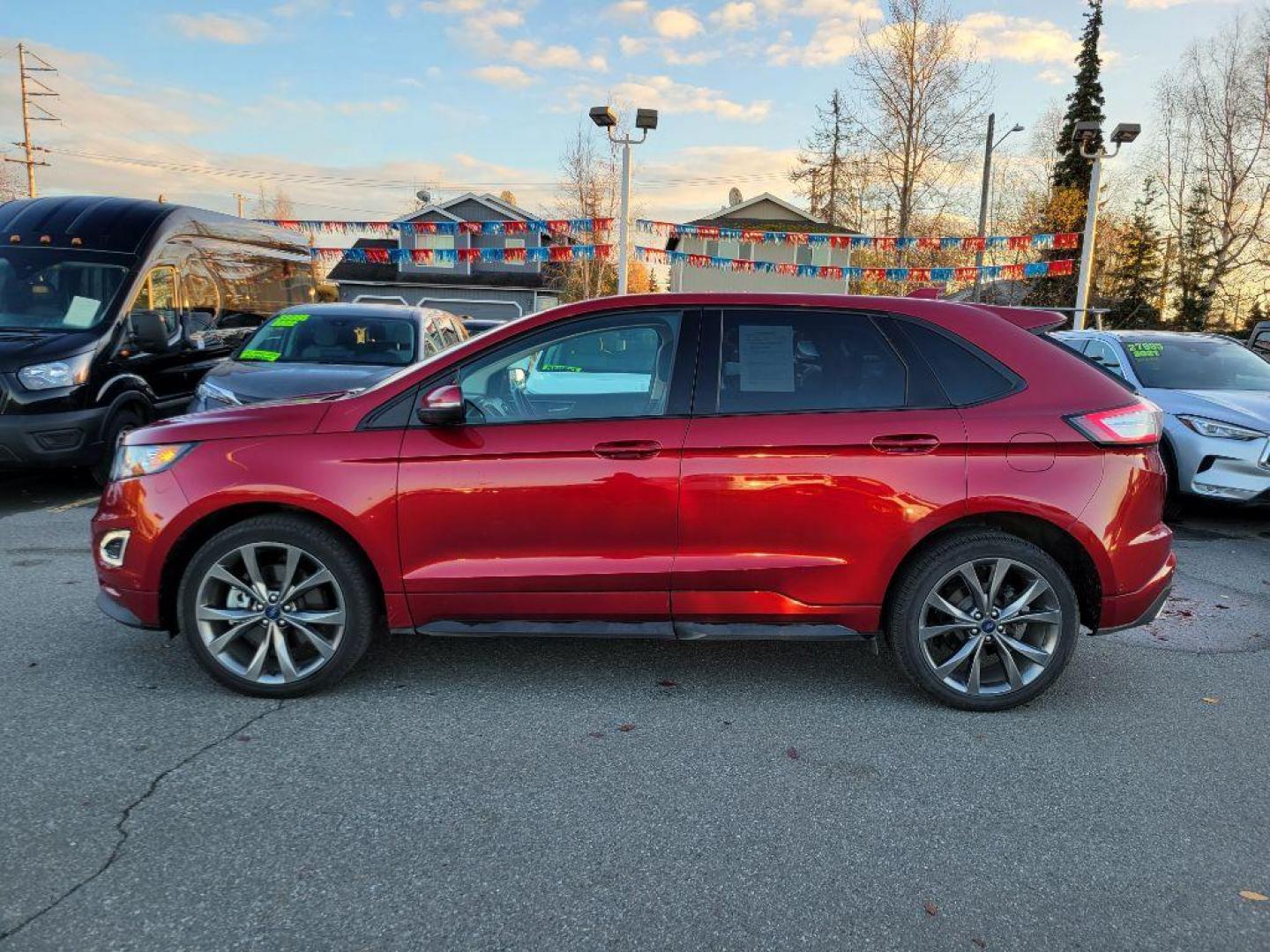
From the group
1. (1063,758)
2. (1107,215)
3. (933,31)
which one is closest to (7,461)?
(1063,758)

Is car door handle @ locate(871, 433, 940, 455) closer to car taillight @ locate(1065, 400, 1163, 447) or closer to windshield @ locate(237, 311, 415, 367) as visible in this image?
car taillight @ locate(1065, 400, 1163, 447)

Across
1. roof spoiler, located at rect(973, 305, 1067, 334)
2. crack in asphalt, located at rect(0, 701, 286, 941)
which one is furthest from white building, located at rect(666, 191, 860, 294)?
crack in asphalt, located at rect(0, 701, 286, 941)

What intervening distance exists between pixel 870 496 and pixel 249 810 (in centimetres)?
250

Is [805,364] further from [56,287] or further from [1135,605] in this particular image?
[56,287]

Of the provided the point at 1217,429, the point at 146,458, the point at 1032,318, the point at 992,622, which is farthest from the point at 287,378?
the point at 1217,429

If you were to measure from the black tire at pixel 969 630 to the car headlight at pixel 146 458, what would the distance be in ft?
9.87

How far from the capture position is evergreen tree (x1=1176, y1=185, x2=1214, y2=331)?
36.4 m

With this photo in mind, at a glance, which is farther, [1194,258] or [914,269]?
[1194,258]

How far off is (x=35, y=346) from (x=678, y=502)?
20.9 feet

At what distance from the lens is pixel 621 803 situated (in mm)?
2961

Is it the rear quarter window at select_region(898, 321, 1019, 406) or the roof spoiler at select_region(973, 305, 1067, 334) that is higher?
the roof spoiler at select_region(973, 305, 1067, 334)

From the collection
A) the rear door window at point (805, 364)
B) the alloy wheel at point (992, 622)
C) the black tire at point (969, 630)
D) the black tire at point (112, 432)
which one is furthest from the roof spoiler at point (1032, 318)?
the black tire at point (112, 432)

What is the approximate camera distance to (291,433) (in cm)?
363

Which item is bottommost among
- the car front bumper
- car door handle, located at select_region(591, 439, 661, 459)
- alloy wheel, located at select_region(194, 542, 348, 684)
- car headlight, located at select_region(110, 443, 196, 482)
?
alloy wheel, located at select_region(194, 542, 348, 684)
